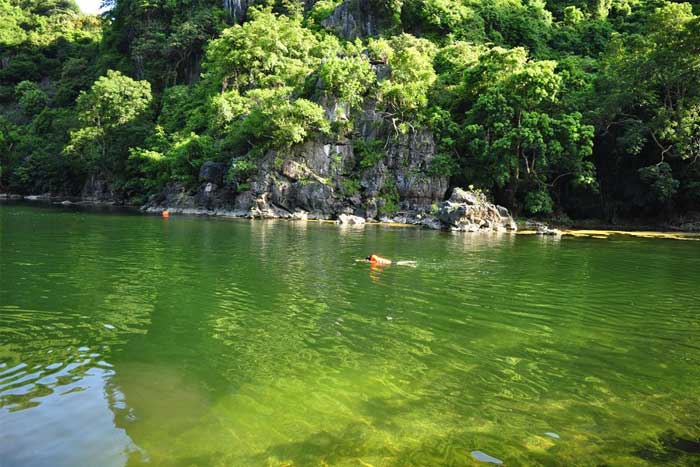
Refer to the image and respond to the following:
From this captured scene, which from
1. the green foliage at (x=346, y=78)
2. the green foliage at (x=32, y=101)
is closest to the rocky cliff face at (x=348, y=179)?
the green foliage at (x=346, y=78)

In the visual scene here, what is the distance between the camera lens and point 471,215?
42.8 metres

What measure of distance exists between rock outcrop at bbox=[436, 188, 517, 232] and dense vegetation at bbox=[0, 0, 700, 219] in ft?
13.3

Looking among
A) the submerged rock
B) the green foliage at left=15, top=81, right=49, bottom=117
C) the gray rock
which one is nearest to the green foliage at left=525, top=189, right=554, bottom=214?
the gray rock

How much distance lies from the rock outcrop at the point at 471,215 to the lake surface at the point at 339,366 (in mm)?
22696

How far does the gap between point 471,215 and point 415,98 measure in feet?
54.4

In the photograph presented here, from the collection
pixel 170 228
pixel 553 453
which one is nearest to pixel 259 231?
pixel 170 228

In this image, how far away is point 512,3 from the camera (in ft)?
253

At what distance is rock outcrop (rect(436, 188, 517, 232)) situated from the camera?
42.4 m

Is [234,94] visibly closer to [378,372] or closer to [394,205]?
[394,205]

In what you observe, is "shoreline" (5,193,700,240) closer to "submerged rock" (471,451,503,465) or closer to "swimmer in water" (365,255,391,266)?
"swimmer in water" (365,255,391,266)

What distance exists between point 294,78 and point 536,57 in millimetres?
32099

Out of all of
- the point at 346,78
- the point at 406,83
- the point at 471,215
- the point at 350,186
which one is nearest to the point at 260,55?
the point at 346,78

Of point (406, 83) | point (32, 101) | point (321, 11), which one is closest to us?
point (406, 83)

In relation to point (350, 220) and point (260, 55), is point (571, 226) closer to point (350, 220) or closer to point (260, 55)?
point (350, 220)
